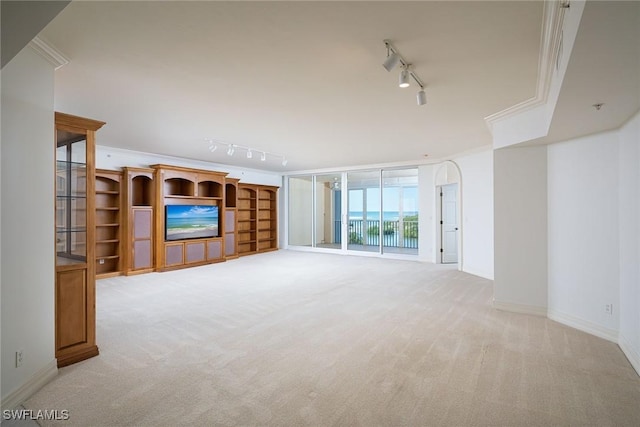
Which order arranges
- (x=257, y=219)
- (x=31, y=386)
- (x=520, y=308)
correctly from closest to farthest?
(x=31, y=386) < (x=520, y=308) < (x=257, y=219)

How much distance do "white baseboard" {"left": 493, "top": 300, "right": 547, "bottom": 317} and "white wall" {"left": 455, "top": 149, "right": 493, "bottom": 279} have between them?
2020mm

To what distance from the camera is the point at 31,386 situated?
2332mm

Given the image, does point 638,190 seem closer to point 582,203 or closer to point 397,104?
point 582,203

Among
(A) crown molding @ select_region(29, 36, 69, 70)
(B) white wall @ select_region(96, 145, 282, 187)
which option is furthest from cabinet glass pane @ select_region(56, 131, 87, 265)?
(B) white wall @ select_region(96, 145, 282, 187)

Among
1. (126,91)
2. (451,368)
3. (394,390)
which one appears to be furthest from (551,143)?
(126,91)

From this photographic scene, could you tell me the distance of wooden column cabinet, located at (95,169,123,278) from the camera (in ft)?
21.0

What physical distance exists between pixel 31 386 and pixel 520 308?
199 inches

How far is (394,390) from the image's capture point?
2359 millimetres

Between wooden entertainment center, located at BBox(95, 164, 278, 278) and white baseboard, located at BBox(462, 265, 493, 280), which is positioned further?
wooden entertainment center, located at BBox(95, 164, 278, 278)

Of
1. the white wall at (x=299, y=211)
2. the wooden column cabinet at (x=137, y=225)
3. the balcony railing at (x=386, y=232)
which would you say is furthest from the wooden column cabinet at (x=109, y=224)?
the balcony railing at (x=386, y=232)

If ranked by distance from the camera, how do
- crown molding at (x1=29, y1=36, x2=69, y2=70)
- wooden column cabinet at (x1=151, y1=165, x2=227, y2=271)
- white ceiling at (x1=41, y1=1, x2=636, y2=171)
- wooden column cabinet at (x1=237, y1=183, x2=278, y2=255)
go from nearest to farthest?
white ceiling at (x1=41, y1=1, x2=636, y2=171) < crown molding at (x1=29, y1=36, x2=69, y2=70) < wooden column cabinet at (x1=151, y1=165, x2=227, y2=271) < wooden column cabinet at (x1=237, y1=183, x2=278, y2=255)

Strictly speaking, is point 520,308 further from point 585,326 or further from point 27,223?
point 27,223

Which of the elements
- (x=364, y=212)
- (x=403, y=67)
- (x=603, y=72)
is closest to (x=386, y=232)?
(x=364, y=212)

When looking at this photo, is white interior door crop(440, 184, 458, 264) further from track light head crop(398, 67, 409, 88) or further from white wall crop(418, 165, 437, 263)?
track light head crop(398, 67, 409, 88)
